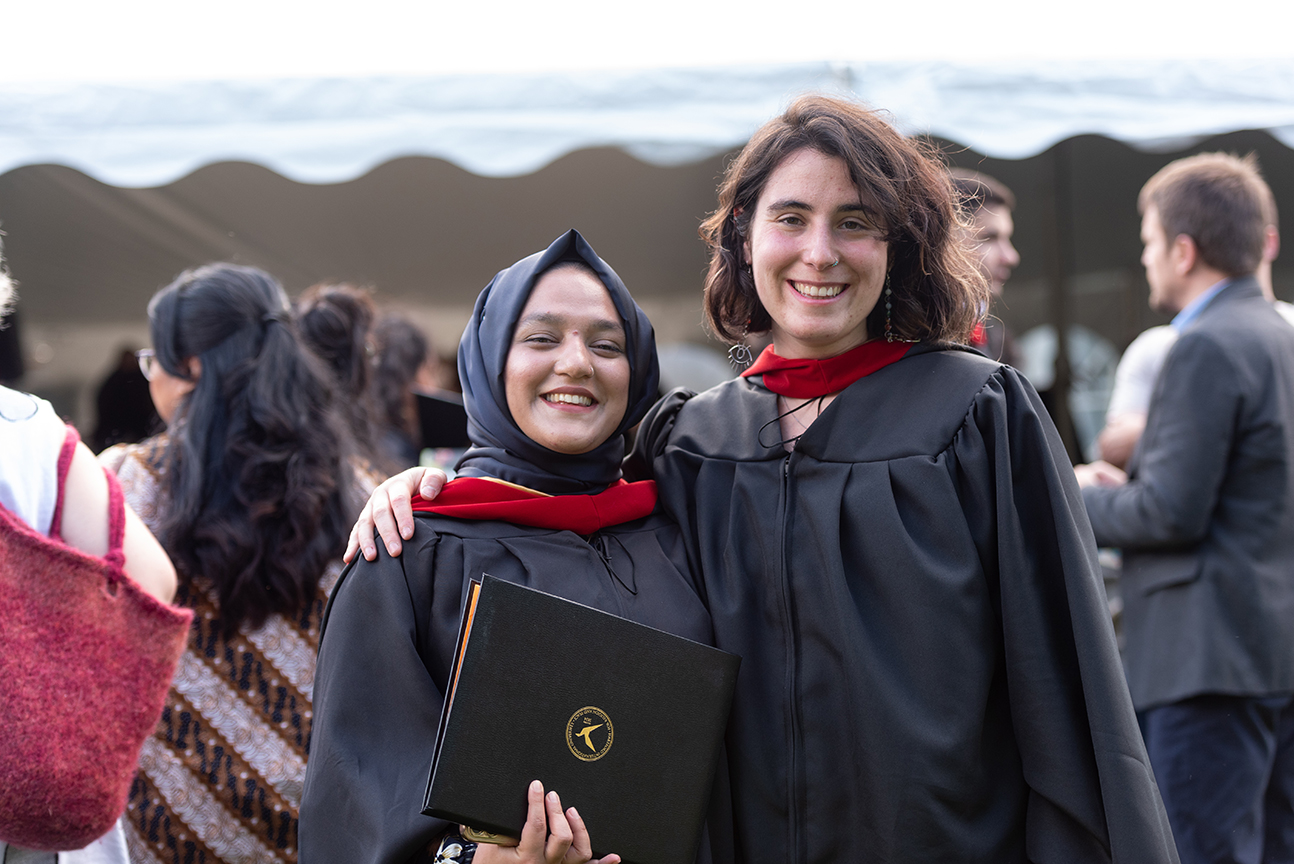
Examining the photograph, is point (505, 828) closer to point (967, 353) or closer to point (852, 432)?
point (852, 432)

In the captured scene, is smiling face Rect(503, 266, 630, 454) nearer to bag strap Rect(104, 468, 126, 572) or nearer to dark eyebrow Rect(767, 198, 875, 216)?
dark eyebrow Rect(767, 198, 875, 216)

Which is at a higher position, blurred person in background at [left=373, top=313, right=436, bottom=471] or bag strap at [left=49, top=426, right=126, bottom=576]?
bag strap at [left=49, top=426, right=126, bottom=576]

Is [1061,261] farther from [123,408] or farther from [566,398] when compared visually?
[123,408]

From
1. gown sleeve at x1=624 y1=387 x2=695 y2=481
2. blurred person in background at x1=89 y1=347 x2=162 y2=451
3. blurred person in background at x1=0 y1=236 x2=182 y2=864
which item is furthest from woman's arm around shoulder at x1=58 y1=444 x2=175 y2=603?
blurred person in background at x1=89 y1=347 x2=162 y2=451

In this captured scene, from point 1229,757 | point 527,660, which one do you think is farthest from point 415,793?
point 1229,757

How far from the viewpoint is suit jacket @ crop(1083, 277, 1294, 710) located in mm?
2725

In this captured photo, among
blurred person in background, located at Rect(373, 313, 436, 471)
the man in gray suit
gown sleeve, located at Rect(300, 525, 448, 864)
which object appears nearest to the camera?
gown sleeve, located at Rect(300, 525, 448, 864)

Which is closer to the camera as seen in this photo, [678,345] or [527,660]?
[527,660]

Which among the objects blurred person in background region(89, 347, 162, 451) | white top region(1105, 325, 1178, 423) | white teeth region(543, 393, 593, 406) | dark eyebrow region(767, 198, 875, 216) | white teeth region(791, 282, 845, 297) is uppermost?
dark eyebrow region(767, 198, 875, 216)

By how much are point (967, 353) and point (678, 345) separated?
13.4ft

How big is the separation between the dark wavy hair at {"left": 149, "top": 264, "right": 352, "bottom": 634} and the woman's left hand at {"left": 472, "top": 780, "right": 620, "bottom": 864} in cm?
113

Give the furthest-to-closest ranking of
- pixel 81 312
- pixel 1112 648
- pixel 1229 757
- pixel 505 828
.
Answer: pixel 81 312 < pixel 1229 757 < pixel 1112 648 < pixel 505 828

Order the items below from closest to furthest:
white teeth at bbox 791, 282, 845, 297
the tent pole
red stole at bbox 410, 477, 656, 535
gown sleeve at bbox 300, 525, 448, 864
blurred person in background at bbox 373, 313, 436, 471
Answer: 1. gown sleeve at bbox 300, 525, 448, 864
2. red stole at bbox 410, 477, 656, 535
3. white teeth at bbox 791, 282, 845, 297
4. blurred person in background at bbox 373, 313, 436, 471
5. the tent pole

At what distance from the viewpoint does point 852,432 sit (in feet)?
5.77
